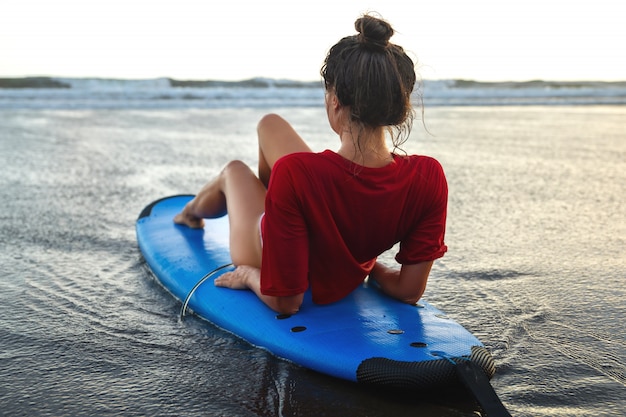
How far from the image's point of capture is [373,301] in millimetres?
2791

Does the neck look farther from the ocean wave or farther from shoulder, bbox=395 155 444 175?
the ocean wave

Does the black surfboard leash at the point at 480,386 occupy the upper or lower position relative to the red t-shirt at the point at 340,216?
lower

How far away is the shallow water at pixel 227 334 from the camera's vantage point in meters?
2.28

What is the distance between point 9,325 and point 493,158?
586 cm

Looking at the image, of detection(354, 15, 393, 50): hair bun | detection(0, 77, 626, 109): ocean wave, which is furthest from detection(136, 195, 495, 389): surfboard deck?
detection(0, 77, 626, 109): ocean wave

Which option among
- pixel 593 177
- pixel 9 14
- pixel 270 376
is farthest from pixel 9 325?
pixel 9 14

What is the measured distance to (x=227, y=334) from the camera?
2809 millimetres

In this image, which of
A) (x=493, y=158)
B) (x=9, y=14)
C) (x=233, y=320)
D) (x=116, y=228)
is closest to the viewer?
(x=233, y=320)

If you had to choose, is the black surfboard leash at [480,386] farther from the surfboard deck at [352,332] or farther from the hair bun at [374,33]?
the hair bun at [374,33]

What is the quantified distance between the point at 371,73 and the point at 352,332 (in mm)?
941

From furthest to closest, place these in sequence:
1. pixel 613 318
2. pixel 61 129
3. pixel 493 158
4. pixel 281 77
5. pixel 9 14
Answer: pixel 281 77 → pixel 9 14 → pixel 61 129 → pixel 493 158 → pixel 613 318

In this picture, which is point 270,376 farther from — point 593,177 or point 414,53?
point 593,177

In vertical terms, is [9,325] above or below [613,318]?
below

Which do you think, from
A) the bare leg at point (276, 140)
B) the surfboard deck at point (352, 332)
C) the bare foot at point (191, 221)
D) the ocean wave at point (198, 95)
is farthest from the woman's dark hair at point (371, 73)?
the ocean wave at point (198, 95)
